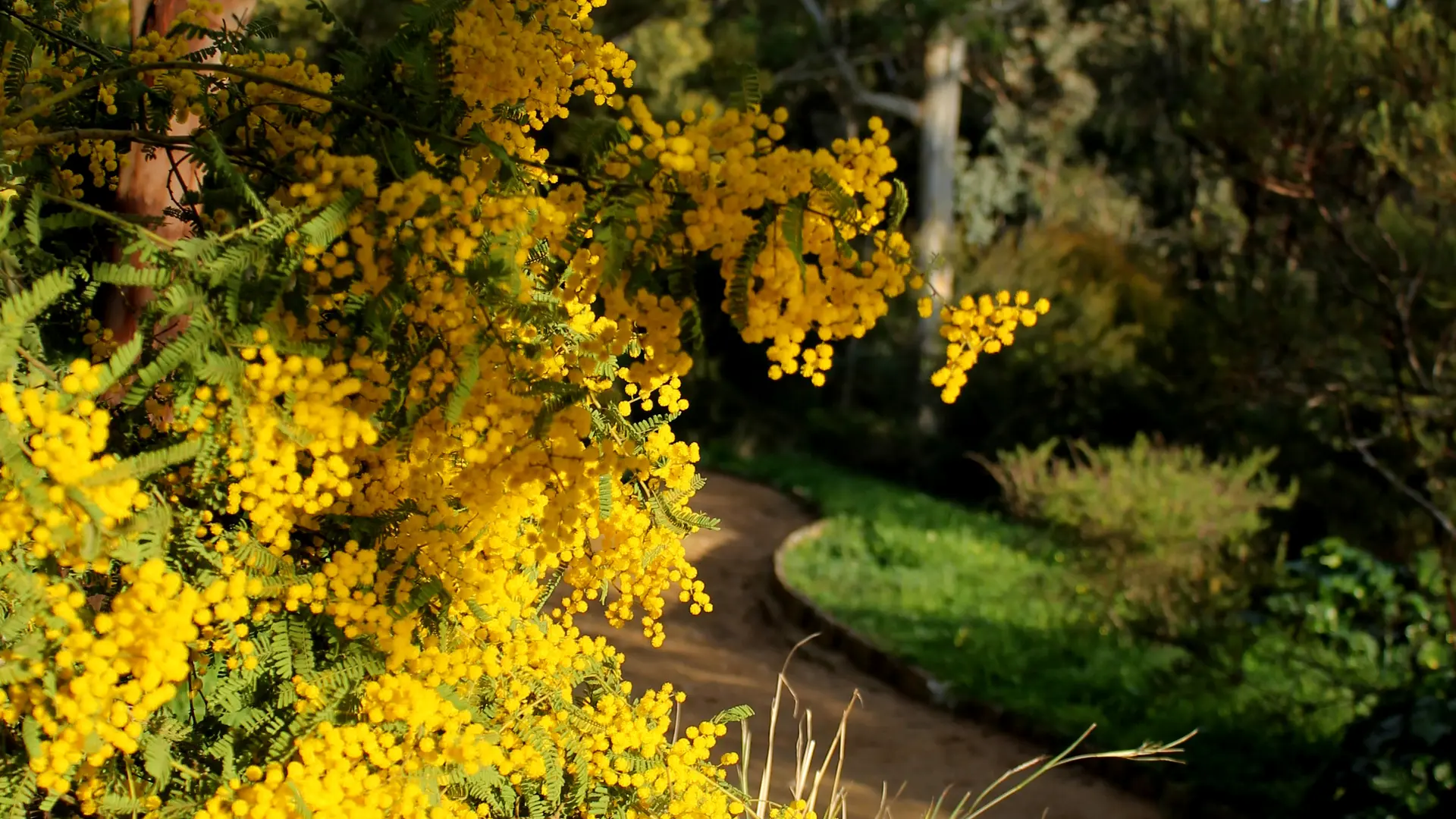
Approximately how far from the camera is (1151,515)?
10.2 metres

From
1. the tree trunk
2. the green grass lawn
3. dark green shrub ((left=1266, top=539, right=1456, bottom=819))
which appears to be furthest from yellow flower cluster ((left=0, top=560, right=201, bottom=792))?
the tree trunk

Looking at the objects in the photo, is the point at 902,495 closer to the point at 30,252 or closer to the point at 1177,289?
the point at 1177,289

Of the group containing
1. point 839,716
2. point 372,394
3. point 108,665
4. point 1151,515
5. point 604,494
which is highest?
point 372,394

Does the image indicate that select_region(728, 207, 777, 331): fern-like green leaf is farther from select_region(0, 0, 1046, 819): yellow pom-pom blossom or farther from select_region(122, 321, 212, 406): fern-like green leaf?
select_region(122, 321, 212, 406): fern-like green leaf

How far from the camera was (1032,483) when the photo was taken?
12086mm

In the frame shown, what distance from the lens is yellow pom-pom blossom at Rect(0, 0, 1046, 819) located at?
5.57 ft

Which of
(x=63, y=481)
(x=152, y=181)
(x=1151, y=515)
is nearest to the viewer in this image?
(x=63, y=481)

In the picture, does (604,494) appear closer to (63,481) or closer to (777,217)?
(777,217)

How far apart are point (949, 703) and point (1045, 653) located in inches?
35.2

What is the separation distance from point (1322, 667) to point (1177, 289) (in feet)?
30.4

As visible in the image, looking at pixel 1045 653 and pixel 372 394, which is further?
pixel 1045 653

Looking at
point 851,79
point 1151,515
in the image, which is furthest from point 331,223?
point 851,79

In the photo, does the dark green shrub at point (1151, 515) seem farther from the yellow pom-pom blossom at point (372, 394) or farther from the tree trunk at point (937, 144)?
the yellow pom-pom blossom at point (372, 394)

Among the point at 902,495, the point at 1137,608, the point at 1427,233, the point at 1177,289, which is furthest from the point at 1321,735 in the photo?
the point at 1177,289
